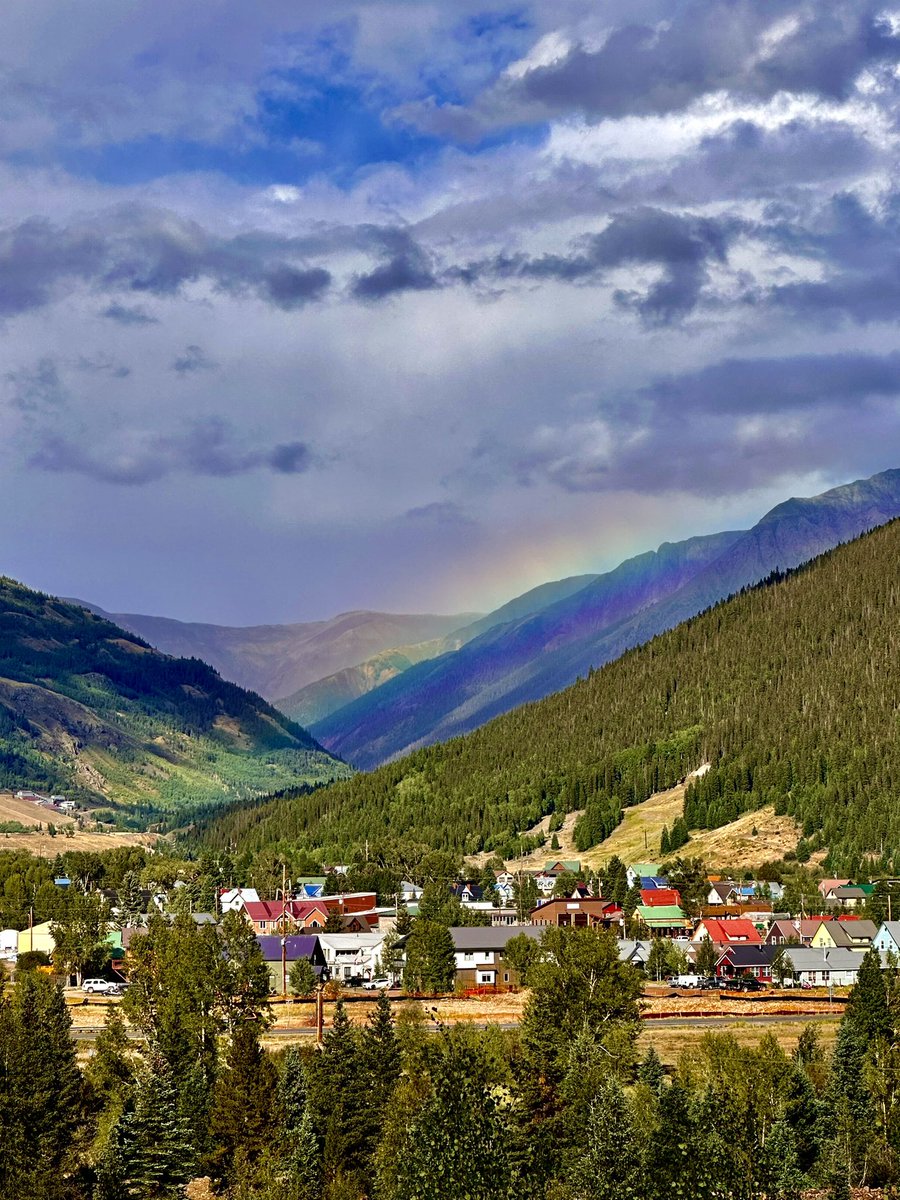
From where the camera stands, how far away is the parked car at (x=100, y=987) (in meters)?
Answer: 170

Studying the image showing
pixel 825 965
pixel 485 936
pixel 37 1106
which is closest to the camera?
pixel 37 1106

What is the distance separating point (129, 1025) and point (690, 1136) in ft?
258

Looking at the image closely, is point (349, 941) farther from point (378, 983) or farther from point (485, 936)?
point (485, 936)

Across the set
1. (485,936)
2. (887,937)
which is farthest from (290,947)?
(887,937)

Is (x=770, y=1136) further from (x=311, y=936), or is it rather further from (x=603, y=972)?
(x=311, y=936)

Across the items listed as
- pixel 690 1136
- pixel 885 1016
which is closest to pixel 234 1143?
pixel 690 1136

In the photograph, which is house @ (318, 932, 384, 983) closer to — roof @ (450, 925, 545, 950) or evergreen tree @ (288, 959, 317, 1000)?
roof @ (450, 925, 545, 950)

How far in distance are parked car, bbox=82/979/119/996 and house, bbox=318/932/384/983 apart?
2551 cm

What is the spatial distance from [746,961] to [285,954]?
55.2m

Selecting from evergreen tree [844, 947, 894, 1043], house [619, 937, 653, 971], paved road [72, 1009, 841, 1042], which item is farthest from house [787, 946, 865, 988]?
evergreen tree [844, 947, 894, 1043]

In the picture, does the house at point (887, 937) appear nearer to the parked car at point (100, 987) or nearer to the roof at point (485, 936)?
the roof at point (485, 936)

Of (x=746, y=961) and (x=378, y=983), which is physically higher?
(x=378, y=983)

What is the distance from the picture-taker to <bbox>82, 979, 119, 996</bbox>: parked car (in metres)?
170

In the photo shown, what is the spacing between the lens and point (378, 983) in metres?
179
